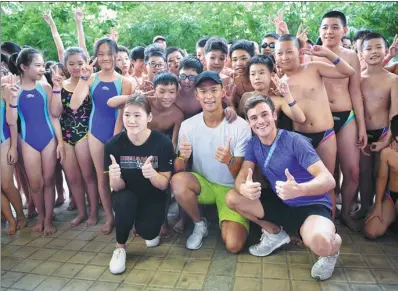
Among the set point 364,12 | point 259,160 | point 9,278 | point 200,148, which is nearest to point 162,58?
point 200,148

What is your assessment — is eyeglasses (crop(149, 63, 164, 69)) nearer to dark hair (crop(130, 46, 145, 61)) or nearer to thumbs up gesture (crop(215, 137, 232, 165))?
dark hair (crop(130, 46, 145, 61))

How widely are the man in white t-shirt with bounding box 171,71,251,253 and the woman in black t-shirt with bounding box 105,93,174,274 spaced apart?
8.6 inches

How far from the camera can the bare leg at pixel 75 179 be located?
4109mm

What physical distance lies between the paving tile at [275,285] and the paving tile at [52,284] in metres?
1.70

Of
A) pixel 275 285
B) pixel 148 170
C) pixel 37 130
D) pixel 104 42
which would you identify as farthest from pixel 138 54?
pixel 275 285

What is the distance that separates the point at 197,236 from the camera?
362 centimetres

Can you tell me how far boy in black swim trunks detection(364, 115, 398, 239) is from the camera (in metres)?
3.59

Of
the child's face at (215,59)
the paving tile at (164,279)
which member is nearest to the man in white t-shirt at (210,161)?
the paving tile at (164,279)

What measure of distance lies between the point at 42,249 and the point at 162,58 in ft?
8.71

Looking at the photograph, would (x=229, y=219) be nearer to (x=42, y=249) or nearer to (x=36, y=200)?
(x=42, y=249)

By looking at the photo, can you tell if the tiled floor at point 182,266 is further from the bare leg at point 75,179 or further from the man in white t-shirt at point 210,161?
the bare leg at point 75,179

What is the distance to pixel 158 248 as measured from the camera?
11.8ft

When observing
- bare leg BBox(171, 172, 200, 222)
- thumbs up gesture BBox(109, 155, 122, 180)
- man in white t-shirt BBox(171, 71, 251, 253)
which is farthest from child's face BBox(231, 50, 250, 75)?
thumbs up gesture BBox(109, 155, 122, 180)

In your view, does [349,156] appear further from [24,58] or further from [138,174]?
[24,58]
